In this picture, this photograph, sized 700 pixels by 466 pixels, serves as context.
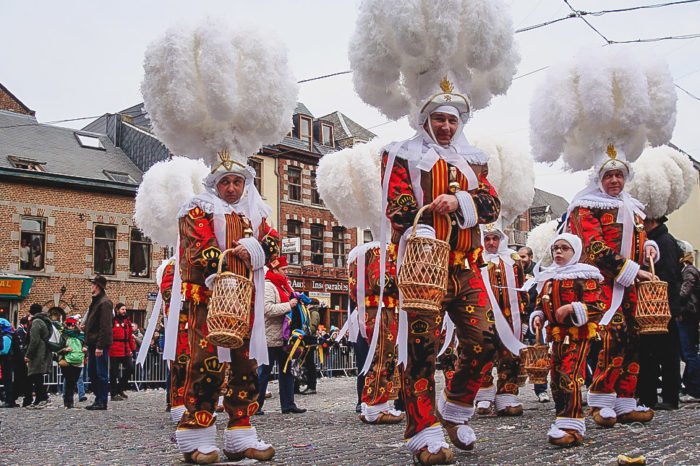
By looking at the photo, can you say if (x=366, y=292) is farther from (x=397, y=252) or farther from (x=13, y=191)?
(x=13, y=191)

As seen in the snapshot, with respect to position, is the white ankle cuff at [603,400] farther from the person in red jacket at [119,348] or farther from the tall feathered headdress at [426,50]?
the person in red jacket at [119,348]

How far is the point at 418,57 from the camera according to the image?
5.48 m

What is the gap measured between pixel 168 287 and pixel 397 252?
14.2 ft

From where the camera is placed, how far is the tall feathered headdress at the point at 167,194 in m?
9.98

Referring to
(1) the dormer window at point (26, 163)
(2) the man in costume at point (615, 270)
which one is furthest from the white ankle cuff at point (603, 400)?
(1) the dormer window at point (26, 163)

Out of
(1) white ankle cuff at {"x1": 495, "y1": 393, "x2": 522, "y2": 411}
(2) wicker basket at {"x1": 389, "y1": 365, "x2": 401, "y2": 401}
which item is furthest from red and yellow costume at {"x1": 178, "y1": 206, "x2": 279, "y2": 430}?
(1) white ankle cuff at {"x1": 495, "y1": 393, "x2": 522, "y2": 411}

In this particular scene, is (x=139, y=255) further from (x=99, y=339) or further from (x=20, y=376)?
(x=99, y=339)

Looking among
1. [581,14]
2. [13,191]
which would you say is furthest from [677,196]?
[13,191]

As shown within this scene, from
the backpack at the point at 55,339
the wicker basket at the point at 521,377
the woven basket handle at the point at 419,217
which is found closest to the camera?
the woven basket handle at the point at 419,217

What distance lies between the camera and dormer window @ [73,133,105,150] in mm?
34250

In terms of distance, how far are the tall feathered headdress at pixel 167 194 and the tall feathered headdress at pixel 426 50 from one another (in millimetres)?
4689

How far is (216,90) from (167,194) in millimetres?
Result: 4279

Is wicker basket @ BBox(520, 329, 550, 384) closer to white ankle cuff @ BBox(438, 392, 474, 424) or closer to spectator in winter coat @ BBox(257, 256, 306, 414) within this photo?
white ankle cuff @ BBox(438, 392, 474, 424)

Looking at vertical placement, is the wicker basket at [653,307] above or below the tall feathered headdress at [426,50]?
below
